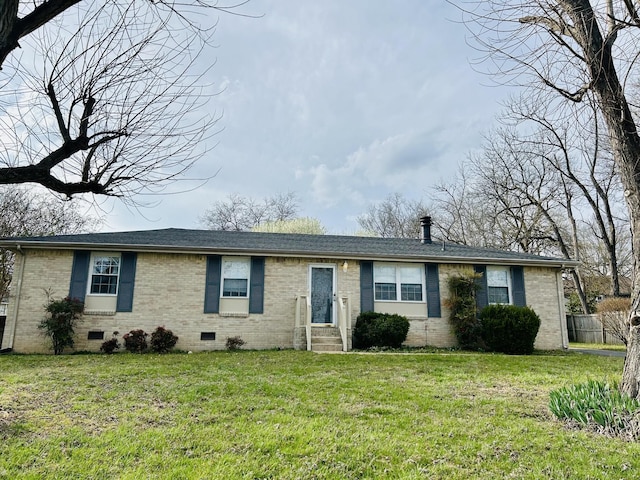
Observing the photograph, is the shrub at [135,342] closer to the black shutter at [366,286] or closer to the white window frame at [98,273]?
the white window frame at [98,273]

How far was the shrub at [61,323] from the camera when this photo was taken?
11039mm

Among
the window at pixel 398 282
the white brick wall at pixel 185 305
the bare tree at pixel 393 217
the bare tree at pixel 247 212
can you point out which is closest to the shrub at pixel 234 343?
the white brick wall at pixel 185 305

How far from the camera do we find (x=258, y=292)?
41.7 feet

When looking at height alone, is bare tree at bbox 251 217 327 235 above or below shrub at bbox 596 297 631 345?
above

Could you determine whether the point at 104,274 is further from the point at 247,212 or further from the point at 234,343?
the point at 247,212

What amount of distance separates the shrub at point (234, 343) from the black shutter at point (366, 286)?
13.0 feet

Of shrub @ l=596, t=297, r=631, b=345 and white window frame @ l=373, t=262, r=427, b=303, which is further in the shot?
shrub @ l=596, t=297, r=631, b=345

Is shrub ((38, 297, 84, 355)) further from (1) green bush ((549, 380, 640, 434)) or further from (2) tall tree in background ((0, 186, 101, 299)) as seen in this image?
(1) green bush ((549, 380, 640, 434))

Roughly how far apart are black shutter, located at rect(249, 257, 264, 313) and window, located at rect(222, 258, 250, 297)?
7.5 inches

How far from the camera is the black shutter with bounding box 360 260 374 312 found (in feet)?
43.2

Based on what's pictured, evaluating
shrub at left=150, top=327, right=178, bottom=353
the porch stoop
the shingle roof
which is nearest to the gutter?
the shingle roof

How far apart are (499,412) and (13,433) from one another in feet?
18.5

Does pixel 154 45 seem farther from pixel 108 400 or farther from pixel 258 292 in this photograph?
pixel 258 292

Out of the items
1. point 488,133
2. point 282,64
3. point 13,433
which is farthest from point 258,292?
point 488,133
